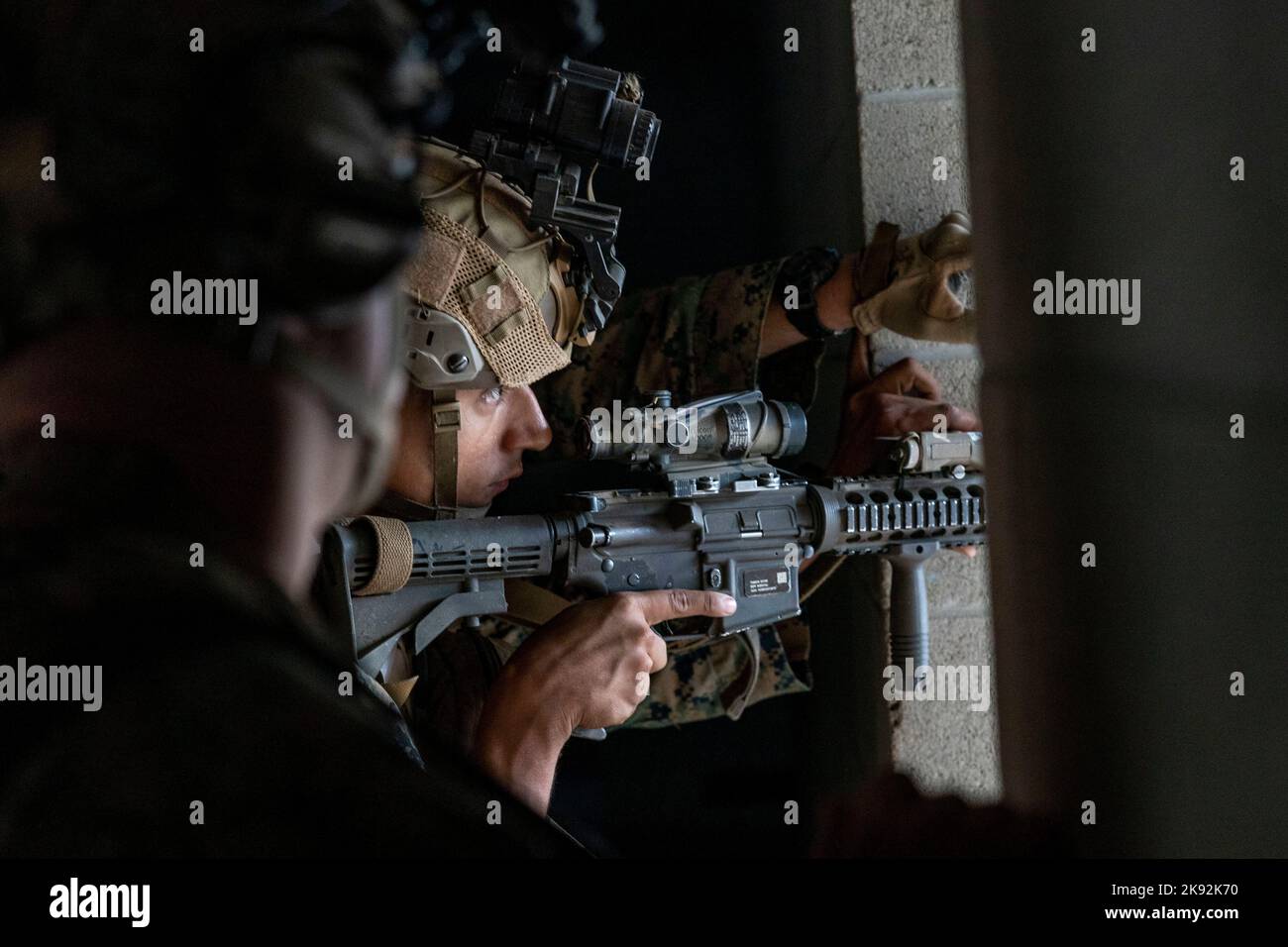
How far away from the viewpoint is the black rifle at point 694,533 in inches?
26.2

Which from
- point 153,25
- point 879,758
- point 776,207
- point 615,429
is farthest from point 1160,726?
point 776,207

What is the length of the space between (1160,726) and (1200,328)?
0.09 m

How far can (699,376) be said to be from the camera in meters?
0.93

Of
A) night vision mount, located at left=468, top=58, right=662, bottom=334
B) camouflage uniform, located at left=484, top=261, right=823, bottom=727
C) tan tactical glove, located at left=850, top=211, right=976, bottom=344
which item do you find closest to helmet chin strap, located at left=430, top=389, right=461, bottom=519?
night vision mount, located at left=468, top=58, right=662, bottom=334

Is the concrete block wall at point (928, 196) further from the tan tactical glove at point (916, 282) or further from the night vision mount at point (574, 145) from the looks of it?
the night vision mount at point (574, 145)

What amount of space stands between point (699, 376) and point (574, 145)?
281 millimetres

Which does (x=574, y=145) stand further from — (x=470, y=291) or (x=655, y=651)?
(x=655, y=651)

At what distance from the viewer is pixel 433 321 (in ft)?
2.33

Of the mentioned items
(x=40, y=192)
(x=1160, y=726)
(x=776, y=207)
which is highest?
(x=776, y=207)

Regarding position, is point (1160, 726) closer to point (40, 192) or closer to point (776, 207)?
point (40, 192)

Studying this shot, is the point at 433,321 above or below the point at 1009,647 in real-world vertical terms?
above

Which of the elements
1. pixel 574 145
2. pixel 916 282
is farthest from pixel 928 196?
pixel 574 145

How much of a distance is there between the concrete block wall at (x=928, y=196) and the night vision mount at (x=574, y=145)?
257 mm

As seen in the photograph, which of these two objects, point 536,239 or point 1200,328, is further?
point 536,239
